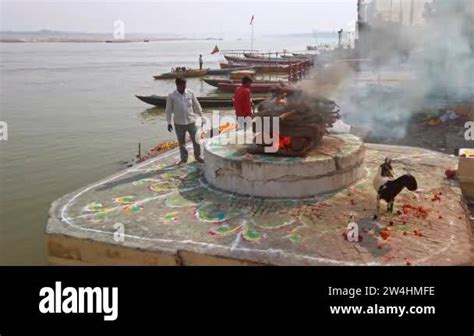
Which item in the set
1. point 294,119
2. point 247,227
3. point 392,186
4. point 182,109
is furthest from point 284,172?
point 182,109

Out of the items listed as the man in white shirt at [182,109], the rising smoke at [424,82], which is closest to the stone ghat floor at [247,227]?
the man in white shirt at [182,109]

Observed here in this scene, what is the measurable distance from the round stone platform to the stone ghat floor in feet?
0.62

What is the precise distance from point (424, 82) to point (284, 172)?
19.7 meters

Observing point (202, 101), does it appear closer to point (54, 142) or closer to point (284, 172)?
point (54, 142)

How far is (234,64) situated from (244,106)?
1712 inches

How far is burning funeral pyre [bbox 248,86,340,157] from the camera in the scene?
26.7 feet

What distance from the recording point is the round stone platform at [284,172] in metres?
7.52

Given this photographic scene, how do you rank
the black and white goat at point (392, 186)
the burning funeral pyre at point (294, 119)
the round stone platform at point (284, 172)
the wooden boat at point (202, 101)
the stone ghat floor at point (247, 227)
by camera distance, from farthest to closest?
the wooden boat at point (202, 101), the burning funeral pyre at point (294, 119), the round stone platform at point (284, 172), the black and white goat at point (392, 186), the stone ghat floor at point (247, 227)

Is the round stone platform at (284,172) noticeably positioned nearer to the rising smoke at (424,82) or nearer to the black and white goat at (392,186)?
the black and white goat at (392,186)

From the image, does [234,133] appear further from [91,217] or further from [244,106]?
[91,217]

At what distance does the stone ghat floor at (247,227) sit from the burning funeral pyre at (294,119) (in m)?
1.08

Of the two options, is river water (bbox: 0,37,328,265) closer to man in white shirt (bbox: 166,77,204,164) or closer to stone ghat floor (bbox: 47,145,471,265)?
stone ghat floor (bbox: 47,145,471,265)

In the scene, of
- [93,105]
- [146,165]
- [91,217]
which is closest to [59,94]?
[93,105]

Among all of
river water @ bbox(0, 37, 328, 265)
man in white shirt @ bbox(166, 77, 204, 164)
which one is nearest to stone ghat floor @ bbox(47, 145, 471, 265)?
man in white shirt @ bbox(166, 77, 204, 164)
